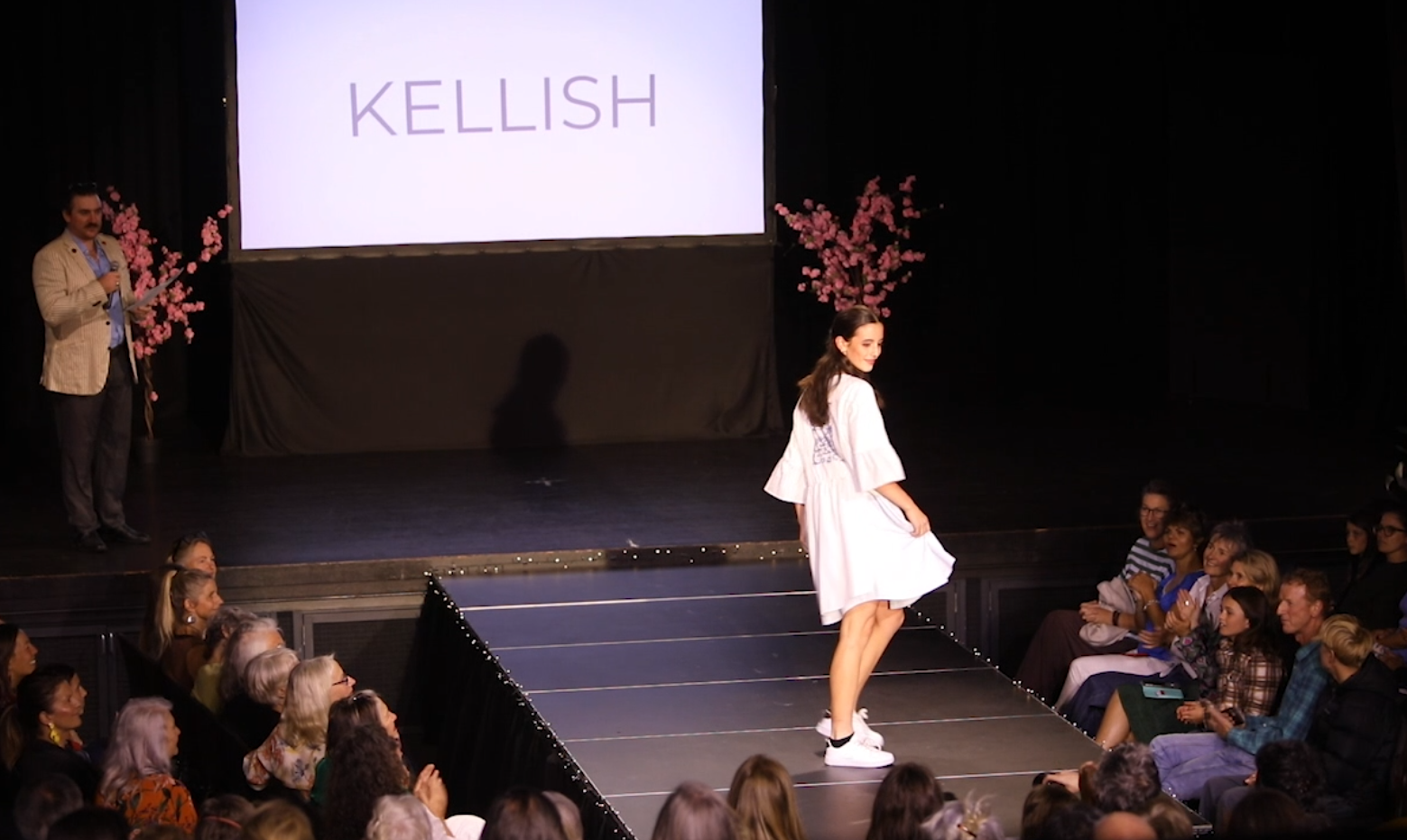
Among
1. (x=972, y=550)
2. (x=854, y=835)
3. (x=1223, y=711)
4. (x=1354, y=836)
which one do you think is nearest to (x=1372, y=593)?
(x=1223, y=711)

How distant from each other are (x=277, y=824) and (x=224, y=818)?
11.3 inches

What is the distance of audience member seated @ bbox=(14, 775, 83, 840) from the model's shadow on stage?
488cm

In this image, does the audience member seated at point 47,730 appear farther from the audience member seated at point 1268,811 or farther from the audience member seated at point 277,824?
the audience member seated at point 1268,811

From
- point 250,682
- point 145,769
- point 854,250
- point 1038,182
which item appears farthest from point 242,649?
point 1038,182

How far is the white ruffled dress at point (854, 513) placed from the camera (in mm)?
4742

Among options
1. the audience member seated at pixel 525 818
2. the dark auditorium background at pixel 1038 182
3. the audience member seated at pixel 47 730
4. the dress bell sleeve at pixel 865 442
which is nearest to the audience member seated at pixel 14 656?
the audience member seated at pixel 47 730

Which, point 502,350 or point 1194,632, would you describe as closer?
point 1194,632

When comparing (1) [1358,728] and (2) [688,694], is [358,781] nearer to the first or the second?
(2) [688,694]

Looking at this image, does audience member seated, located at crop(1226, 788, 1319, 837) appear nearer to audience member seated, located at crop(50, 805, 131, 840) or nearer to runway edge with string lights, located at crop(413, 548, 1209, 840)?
runway edge with string lights, located at crop(413, 548, 1209, 840)

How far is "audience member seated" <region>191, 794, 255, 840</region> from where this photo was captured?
3713 millimetres

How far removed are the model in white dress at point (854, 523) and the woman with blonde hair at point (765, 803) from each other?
94 centimetres

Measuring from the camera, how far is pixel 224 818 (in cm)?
378

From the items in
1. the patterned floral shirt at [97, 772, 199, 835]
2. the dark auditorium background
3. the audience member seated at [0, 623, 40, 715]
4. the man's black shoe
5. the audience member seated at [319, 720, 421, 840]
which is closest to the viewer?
the audience member seated at [319, 720, 421, 840]

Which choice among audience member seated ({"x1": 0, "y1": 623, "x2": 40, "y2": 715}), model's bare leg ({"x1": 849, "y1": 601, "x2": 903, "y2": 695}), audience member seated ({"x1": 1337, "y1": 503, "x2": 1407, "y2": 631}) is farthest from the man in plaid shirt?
audience member seated ({"x1": 0, "y1": 623, "x2": 40, "y2": 715})
